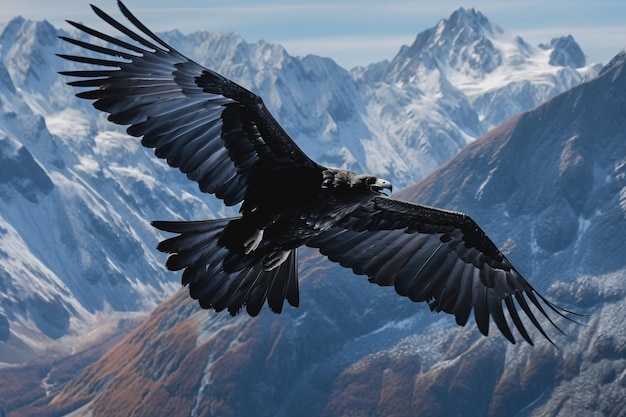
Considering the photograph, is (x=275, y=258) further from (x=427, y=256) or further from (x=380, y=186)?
(x=427, y=256)

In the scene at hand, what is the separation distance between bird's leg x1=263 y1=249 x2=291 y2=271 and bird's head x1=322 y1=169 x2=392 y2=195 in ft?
7.02

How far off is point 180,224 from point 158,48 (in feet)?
16.9

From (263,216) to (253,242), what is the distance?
2.76ft

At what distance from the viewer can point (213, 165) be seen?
28.5 m

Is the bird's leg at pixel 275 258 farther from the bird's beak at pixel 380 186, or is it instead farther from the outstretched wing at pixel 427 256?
the bird's beak at pixel 380 186

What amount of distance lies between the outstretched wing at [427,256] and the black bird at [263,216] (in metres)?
0.03

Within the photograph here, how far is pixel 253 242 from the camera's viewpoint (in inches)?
1048

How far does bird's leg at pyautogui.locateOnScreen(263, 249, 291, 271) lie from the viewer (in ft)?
87.0

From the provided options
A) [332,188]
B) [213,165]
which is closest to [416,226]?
[332,188]

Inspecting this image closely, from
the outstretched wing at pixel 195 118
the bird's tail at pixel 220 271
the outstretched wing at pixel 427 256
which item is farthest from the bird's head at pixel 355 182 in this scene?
the outstretched wing at pixel 427 256

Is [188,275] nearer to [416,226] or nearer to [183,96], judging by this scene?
[183,96]

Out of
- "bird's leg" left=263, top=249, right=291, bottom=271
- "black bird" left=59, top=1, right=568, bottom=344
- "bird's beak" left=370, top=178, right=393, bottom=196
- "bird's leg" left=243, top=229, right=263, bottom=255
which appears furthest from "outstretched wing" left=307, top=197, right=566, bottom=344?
"bird's beak" left=370, top=178, right=393, bottom=196

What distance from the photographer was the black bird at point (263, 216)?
1041 inches

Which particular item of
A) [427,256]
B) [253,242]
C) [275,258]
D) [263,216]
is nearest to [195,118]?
[263,216]
